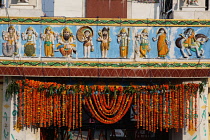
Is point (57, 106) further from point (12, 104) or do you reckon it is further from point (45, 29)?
point (45, 29)

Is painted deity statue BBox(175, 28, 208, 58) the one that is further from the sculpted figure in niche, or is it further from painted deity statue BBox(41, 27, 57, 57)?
painted deity statue BBox(41, 27, 57, 57)

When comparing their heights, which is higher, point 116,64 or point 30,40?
point 30,40

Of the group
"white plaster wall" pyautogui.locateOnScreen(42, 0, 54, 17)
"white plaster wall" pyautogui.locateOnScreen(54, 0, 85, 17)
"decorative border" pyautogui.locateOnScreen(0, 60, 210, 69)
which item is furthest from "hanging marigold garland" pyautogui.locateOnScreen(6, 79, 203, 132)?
"white plaster wall" pyautogui.locateOnScreen(42, 0, 54, 17)

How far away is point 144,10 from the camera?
53.1 feet

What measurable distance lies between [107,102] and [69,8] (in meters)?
4.01

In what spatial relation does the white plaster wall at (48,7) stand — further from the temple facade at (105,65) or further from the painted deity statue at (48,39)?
the painted deity statue at (48,39)

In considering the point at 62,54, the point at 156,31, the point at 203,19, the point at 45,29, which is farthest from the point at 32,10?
the point at 203,19

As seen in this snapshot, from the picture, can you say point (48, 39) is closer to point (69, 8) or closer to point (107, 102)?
point (107, 102)

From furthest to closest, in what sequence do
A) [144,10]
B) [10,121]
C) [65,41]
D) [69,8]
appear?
[144,10] < [69,8] < [65,41] < [10,121]

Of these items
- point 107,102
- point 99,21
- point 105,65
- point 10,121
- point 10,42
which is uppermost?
point 99,21

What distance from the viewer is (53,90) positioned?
12844 millimetres

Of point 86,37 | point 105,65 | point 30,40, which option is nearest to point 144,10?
point 86,37

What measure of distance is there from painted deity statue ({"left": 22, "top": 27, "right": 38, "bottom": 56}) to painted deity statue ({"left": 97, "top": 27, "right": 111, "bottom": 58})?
1.68 metres

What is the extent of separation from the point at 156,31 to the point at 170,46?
54cm
